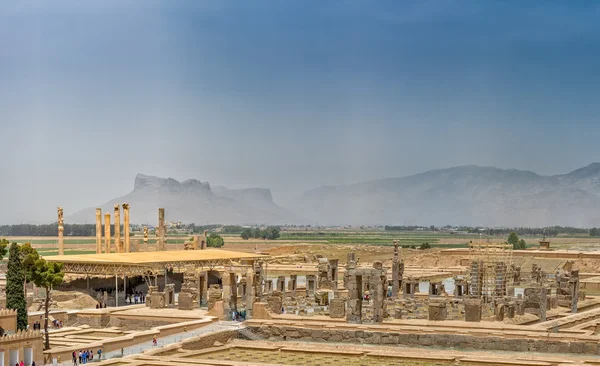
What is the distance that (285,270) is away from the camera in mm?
102500

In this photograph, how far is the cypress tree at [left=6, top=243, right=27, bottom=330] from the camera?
4056 centimetres

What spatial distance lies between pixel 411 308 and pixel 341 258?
244 feet

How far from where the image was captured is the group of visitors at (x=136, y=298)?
6072cm

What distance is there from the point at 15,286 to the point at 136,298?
21.2 meters

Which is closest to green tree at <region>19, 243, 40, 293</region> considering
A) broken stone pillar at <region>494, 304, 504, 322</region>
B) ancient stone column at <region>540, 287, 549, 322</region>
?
broken stone pillar at <region>494, 304, 504, 322</region>

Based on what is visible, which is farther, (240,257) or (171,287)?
(240,257)

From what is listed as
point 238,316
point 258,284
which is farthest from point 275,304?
point 258,284

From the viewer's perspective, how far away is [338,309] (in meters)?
46.8

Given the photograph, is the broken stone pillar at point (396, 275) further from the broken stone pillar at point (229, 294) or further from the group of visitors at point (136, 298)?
the group of visitors at point (136, 298)

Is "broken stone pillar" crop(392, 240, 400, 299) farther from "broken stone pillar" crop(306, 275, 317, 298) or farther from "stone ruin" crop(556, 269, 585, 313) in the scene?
"stone ruin" crop(556, 269, 585, 313)

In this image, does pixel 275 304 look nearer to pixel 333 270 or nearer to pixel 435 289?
pixel 435 289

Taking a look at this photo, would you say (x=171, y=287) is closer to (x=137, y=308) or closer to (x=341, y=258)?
(x=137, y=308)

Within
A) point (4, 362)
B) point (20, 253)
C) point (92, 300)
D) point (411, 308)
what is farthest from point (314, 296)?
point (4, 362)

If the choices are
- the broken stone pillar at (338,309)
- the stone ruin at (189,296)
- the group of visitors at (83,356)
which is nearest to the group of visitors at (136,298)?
the stone ruin at (189,296)
